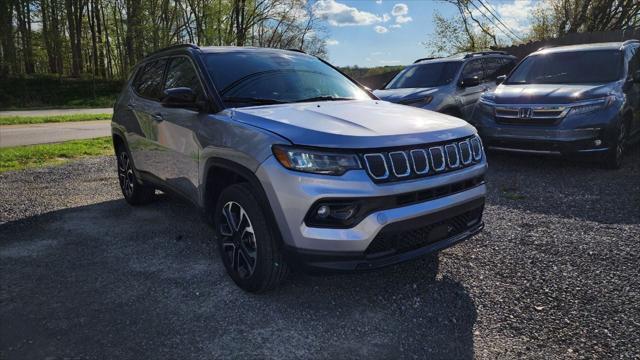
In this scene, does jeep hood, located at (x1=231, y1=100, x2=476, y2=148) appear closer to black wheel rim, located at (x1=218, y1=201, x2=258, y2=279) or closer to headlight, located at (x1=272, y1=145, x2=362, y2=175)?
headlight, located at (x1=272, y1=145, x2=362, y2=175)

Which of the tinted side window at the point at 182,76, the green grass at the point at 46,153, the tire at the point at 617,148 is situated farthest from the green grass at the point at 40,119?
Answer: the tire at the point at 617,148

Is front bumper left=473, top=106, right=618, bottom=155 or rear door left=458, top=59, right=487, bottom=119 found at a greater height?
rear door left=458, top=59, right=487, bottom=119

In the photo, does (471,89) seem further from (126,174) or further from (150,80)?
(126,174)

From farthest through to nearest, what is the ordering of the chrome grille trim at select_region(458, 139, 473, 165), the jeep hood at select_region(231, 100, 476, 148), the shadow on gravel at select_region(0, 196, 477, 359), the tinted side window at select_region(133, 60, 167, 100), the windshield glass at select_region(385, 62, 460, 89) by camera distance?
the windshield glass at select_region(385, 62, 460, 89) < the tinted side window at select_region(133, 60, 167, 100) < the chrome grille trim at select_region(458, 139, 473, 165) < the jeep hood at select_region(231, 100, 476, 148) < the shadow on gravel at select_region(0, 196, 477, 359)

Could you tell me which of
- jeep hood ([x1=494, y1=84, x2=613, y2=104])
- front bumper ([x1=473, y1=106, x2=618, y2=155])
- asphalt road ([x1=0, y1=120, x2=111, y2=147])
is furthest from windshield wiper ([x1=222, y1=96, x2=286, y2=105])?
asphalt road ([x1=0, y1=120, x2=111, y2=147])

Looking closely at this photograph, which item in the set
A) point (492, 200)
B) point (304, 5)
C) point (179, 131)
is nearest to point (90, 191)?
point (179, 131)

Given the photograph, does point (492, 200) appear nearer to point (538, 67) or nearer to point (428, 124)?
point (428, 124)

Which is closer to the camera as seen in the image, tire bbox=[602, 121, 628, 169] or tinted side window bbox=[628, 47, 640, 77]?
tire bbox=[602, 121, 628, 169]

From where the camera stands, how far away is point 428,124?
10.2 ft

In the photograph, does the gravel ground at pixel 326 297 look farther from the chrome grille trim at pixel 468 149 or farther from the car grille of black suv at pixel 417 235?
the chrome grille trim at pixel 468 149

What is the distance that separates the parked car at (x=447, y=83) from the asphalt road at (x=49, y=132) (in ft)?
26.8

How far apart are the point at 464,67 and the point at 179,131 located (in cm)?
666

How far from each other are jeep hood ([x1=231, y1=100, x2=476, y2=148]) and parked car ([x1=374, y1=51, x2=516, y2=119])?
4855 millimetres

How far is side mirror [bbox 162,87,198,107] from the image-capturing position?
3.35m
